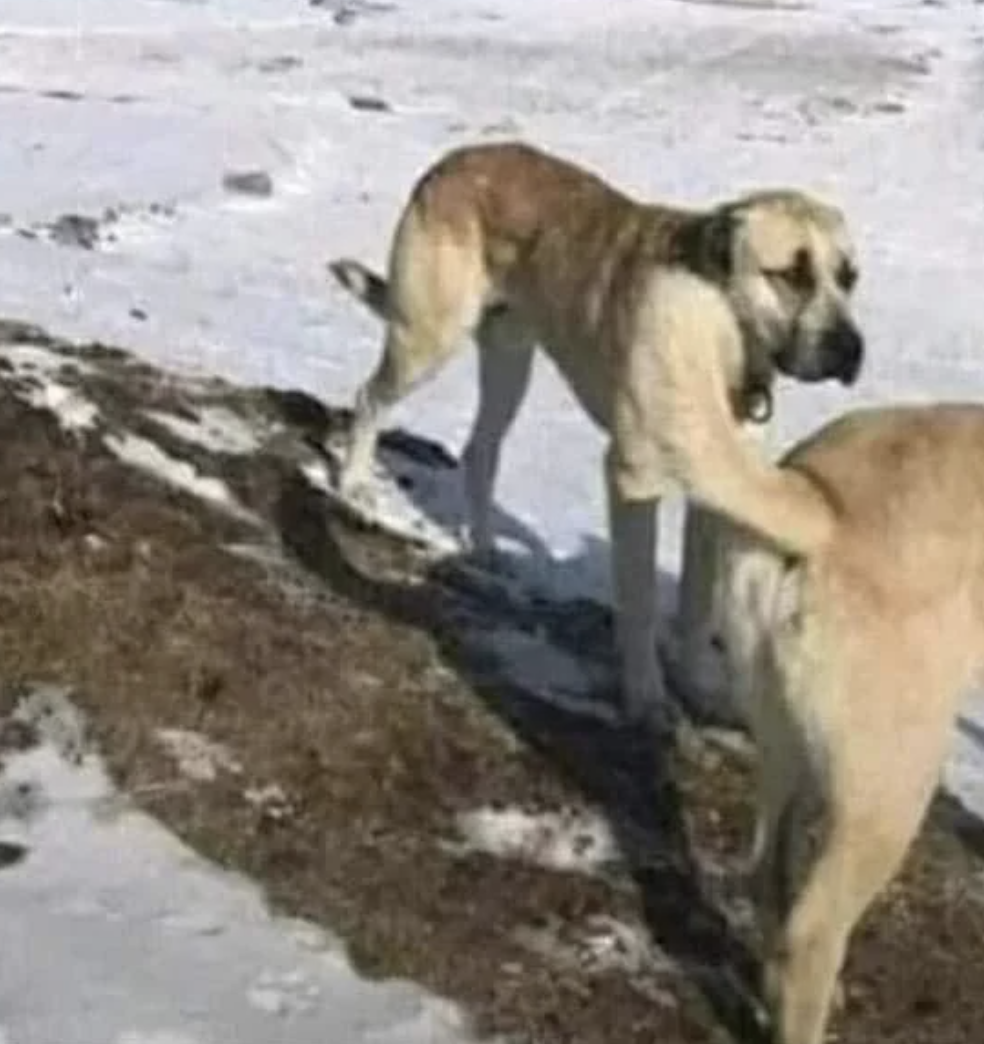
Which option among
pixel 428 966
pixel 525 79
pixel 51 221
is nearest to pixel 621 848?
pixel 428 966

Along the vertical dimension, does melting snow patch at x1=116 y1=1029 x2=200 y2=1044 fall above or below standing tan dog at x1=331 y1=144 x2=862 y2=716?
below

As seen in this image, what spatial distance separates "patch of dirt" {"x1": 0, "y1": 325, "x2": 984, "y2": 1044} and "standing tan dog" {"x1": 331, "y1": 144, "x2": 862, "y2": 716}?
27.2 inches

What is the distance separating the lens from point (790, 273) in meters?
7.58

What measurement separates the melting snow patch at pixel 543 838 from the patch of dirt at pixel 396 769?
50mm

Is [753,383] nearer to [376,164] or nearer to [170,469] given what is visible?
[170,469]

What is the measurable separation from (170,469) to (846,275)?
2163 mm

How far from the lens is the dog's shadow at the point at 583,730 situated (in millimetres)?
6102

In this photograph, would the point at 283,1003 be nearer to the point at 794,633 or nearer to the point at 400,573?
the point at 794,633

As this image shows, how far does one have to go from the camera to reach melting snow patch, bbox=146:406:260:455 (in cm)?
932

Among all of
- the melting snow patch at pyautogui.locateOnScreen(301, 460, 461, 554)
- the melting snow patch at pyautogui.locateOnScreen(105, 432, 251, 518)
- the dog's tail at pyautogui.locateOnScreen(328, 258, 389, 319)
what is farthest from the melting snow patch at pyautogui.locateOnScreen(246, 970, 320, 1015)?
the dog's tail at pyautogui.locateOnScreen(328, 258, 389, 319)

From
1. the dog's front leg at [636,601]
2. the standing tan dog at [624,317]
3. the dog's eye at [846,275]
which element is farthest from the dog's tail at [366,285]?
the dog's eye at [846,275]

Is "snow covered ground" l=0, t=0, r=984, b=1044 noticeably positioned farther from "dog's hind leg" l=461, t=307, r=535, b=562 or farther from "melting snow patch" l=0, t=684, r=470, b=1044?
"dog's hind leg" l=461, t=307, r=535, b=562

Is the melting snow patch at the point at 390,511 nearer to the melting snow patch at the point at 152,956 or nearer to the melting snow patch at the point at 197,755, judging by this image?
the melting snow patch at the point at 197,755

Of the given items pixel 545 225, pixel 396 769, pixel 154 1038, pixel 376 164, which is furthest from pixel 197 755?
pixel 376 164
